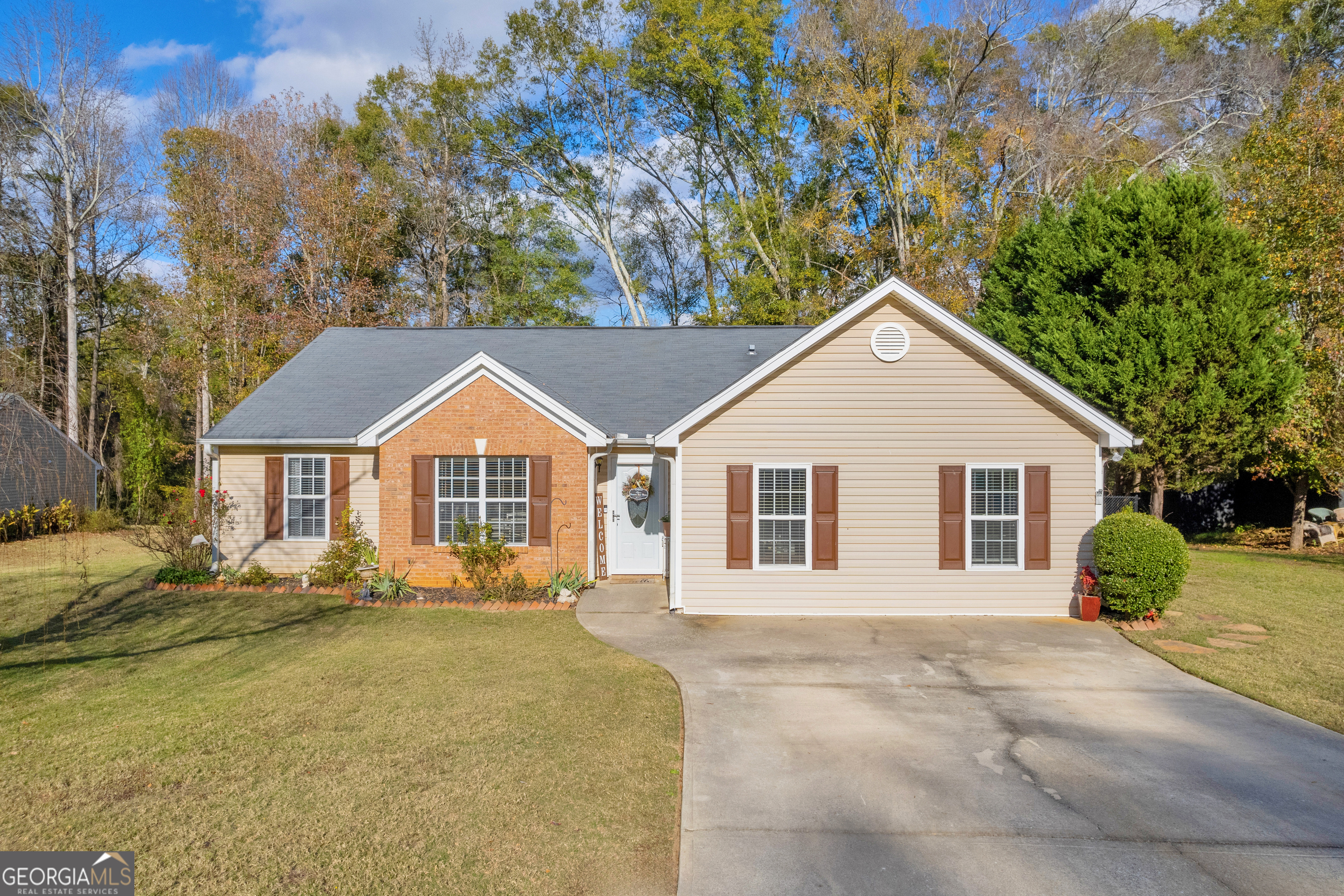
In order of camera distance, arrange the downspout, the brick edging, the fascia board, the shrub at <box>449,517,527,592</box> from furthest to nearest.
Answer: the downspout, the fascia board, the shrub at <box>449,517,527,592</box>, the brick edging

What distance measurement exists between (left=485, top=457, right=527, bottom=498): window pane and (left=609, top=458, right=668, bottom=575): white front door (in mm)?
1710

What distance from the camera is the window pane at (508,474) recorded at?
12328 millimetres

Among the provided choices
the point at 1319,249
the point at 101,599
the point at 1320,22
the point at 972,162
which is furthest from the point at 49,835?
the point at 1320,22

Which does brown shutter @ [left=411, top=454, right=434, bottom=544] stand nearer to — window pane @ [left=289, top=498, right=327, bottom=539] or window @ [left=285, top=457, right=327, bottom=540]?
window @ [left=285, top=457, right=327, bottom=540]

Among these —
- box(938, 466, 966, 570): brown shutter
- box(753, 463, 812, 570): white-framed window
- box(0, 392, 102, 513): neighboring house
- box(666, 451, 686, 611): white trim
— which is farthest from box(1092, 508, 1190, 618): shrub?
box(0, 392, 102, 513): neighboring house

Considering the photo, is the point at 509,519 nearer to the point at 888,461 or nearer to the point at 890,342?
the point at 888,461

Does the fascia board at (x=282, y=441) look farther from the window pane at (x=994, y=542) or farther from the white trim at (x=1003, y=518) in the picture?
the window pane at (x=994, y=542)

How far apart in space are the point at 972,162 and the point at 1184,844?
2467cm

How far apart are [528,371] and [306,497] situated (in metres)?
4.97

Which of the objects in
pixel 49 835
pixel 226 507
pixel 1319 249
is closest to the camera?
pixel 49 835

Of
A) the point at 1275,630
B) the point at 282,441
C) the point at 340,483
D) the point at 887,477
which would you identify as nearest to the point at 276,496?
the point at 282,441

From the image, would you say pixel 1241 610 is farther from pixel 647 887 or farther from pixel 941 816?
pixel 647 887

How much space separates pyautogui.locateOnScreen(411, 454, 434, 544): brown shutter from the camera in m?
12.2

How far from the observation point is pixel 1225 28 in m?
28.3
